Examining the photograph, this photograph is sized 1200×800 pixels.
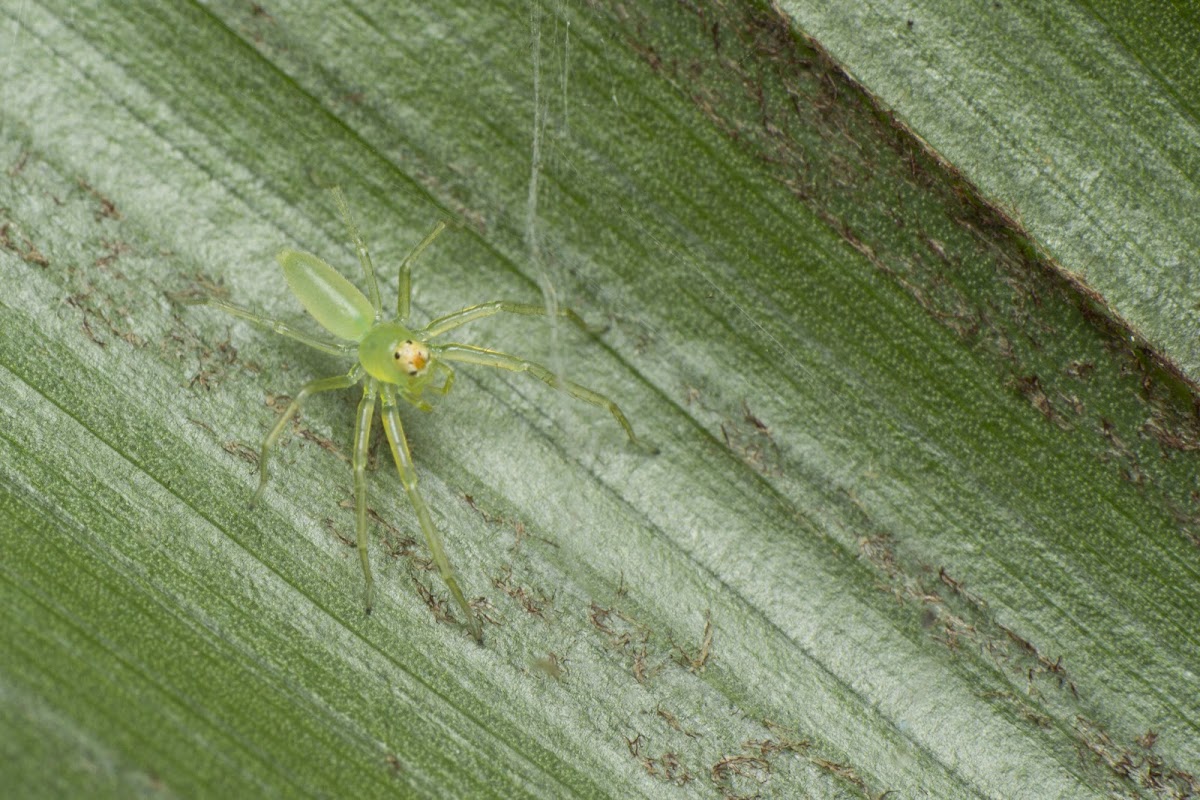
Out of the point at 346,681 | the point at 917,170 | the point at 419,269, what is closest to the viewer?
the point at 346,681

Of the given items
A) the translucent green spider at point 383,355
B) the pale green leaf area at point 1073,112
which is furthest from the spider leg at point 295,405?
the pale green leaf area at point 1073,112

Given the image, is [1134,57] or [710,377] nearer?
[1134,57]

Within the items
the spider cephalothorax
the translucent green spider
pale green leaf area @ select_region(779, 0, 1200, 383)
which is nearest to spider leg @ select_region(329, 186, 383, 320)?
the translucent green spider

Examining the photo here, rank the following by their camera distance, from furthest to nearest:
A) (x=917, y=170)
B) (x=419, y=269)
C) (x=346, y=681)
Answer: (x=419, y=269) < (x=917, y=170) < (x=346, y=681)

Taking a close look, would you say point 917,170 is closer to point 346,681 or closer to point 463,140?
point 463,140

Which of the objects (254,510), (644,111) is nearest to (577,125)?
(644,111)

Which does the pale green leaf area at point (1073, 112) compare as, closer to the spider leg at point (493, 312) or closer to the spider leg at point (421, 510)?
the spider leg at point (493, 312)

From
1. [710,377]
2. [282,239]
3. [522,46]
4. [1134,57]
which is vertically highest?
[1134,57]

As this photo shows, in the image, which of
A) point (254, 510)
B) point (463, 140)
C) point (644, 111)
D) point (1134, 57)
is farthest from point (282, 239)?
point (1134, 57)

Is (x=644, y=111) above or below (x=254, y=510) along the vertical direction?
above
